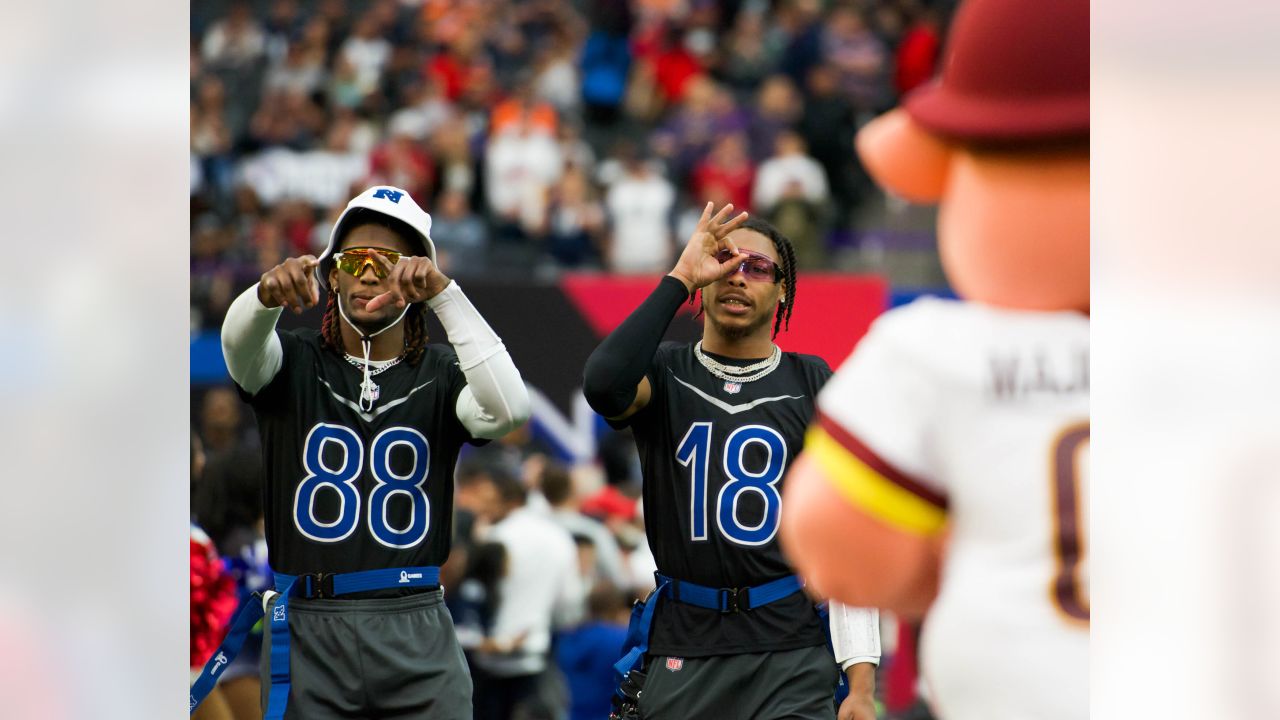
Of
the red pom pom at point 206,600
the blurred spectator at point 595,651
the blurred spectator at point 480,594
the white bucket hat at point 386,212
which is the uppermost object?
the white bucket hat at point 386,212

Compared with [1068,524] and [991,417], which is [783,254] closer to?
[991,417]

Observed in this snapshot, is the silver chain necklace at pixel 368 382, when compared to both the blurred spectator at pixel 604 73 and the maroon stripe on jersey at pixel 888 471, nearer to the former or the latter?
the maroon stripe on jersey at pixel 888 471

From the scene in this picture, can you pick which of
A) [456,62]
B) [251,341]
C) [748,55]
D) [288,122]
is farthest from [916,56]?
[251,341]

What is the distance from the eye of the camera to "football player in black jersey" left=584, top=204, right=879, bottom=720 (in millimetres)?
4035

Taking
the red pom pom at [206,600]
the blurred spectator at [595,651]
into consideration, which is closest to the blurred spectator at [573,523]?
the blurred spectator at [595,651]

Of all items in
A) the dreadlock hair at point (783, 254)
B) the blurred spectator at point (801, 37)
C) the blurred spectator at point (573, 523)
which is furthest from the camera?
the blurred spectator at point (801, 37)

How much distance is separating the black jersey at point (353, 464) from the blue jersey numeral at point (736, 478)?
2.06 feet

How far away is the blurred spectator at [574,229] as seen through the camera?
13.4 metres

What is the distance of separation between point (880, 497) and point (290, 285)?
2.06 metres

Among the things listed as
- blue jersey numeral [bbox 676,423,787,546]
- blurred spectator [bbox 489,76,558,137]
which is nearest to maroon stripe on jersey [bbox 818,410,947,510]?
blue jersey numeral [bbox 676,423,787,546]

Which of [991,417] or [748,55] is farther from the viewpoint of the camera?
[748,55]

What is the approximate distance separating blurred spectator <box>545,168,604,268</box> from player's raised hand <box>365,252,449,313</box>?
30.3 ft

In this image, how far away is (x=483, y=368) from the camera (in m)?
4.09
